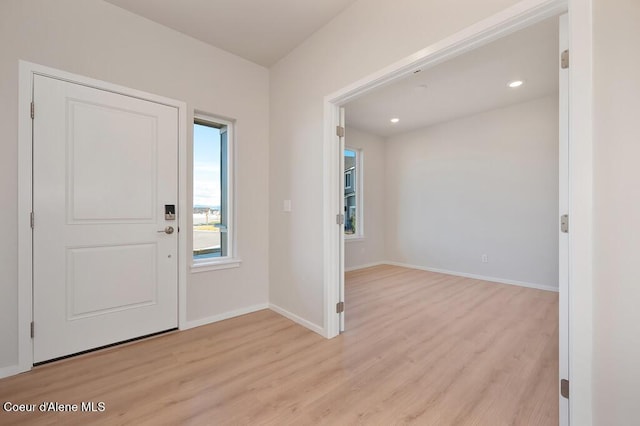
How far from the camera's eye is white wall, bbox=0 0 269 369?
189cm

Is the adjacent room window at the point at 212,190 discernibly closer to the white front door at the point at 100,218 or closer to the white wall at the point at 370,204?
the white front door at the point at 100,218

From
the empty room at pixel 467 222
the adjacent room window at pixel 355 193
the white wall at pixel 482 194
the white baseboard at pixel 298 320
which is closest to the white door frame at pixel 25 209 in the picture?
the white baseboard at pixel 298 320

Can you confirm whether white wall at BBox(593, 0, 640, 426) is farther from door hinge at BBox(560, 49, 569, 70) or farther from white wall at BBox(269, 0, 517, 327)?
white wall at BBox(269, 0, 517, 327)

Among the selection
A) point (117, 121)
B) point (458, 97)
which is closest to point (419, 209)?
point (458, 97)

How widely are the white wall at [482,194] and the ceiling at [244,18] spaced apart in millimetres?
3449

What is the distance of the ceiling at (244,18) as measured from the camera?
2279mm

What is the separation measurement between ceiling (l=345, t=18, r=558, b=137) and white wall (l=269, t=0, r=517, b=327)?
1.30 ft

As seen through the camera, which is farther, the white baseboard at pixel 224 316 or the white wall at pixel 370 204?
the white wall at pixel 370 204

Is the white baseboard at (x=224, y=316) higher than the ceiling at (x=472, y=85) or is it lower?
lower

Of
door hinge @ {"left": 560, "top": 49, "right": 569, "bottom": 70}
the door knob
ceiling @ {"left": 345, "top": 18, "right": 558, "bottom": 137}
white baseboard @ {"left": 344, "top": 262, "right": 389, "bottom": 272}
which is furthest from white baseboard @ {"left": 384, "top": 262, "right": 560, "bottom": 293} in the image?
the door knob

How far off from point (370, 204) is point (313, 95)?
3.41 meters

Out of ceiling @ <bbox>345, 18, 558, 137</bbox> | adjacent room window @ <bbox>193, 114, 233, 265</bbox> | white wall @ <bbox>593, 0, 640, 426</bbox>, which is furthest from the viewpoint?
adjacent room window @ <bbox>193, 114, 233, 265</bbox>

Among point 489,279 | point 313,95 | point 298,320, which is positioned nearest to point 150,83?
point 313,95

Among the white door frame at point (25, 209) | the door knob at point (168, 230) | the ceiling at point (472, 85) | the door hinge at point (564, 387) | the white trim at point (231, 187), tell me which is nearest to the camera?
the door hinge at point (564, 387)
